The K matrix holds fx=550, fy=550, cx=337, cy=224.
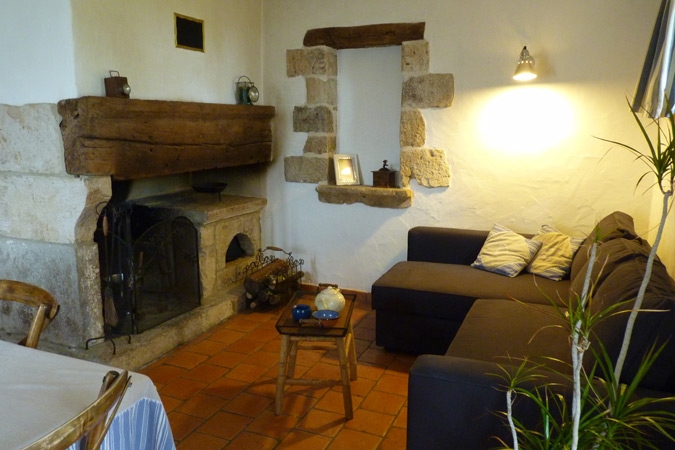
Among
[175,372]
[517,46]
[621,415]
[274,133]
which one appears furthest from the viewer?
[274,133]

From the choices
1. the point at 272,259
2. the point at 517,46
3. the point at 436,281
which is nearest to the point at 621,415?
the point at 436,281

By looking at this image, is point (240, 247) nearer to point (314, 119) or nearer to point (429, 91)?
point (314, 119)

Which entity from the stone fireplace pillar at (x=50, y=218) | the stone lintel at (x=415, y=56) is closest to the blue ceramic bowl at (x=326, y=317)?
the stone fireplace pillar at (x=50, y=218)

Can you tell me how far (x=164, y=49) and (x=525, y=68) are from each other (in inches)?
91.1

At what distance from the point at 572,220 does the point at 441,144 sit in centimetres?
107

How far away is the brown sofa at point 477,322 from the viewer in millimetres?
1844

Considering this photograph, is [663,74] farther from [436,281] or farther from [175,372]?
[175,372]

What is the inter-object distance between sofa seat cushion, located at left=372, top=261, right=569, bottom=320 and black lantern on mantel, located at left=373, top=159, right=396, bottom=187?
3.20 ft

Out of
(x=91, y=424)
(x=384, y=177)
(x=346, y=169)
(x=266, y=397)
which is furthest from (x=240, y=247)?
(x=91, y=424)

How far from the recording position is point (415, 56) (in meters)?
4.06

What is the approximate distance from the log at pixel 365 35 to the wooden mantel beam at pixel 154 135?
2.26 feet

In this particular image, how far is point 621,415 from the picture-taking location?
1354 mm

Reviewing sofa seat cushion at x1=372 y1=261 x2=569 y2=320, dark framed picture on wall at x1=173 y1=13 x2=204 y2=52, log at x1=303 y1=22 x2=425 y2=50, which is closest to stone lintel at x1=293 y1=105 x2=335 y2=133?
log at x1=303 y1=22 x2=425 y2=50

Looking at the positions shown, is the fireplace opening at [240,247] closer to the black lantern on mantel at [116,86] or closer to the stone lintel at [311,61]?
the stone lintel at [311,61]
